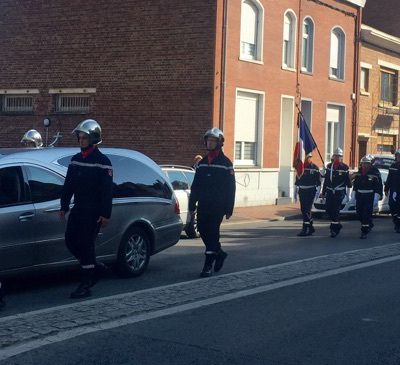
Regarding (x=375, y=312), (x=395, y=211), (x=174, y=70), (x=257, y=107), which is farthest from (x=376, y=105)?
(x=375, y=312)

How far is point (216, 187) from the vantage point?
10.1 meters

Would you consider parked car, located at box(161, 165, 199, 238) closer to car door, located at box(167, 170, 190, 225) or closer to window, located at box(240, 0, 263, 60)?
car door, located at box(167, 170, 190, 225)

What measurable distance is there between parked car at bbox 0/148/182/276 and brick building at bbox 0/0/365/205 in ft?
44.0

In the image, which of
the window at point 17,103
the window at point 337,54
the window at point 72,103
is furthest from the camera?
the window at point 337,54

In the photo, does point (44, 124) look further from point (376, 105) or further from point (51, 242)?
point (51, 242)

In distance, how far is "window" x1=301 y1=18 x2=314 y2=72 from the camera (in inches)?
1137

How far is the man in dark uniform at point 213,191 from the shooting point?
33.1 feet

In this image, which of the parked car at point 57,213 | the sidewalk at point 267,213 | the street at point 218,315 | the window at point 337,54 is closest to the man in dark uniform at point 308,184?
the street at point 218,315

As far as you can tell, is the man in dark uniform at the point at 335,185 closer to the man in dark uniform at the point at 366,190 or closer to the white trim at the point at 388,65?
the man in dark uniform at the point at 366,190

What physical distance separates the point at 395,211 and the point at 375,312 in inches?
372

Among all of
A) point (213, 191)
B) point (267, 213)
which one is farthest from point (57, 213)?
point (267, 213)

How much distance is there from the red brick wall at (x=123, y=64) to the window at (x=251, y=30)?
1.75 meters

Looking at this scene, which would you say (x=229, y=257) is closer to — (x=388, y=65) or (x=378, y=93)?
(x=378, y=93)

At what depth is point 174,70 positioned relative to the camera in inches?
970
